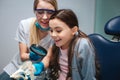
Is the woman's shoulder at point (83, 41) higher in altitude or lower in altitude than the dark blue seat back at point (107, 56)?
higher

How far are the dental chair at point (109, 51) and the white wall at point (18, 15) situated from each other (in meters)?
0.79

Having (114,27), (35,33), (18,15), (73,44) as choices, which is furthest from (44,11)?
(18,15)

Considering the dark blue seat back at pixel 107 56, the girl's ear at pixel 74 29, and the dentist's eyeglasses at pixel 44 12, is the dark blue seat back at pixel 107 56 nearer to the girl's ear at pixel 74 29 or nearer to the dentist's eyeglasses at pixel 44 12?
the girl's ear at pixel 74 29

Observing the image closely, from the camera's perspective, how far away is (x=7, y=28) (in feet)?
8.35

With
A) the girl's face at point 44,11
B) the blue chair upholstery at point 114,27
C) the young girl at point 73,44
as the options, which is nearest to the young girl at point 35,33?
the girl's face at point 44,11

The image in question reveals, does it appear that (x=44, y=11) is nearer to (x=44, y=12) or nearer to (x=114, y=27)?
(x=44, y=12)

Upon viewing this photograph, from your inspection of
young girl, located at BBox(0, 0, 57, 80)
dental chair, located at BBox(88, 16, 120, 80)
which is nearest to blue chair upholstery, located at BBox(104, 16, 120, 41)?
dental chair, located at BBox(88, 16, 120, 80)

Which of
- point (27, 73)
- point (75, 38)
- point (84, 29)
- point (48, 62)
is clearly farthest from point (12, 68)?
point (84, 29)

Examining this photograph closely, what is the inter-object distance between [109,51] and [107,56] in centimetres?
4

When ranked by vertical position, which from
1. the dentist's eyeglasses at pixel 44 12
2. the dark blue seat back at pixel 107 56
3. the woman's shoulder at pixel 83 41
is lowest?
the dark blue seat back at pixel 107 56

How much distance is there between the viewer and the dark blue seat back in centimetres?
164

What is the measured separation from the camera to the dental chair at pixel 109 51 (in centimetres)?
163

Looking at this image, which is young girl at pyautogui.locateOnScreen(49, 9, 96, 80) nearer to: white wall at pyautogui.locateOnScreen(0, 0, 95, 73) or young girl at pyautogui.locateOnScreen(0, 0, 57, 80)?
young girl at pyautogui.locateOnScreen(0, 0, 57, 80)

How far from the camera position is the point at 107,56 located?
167cm
